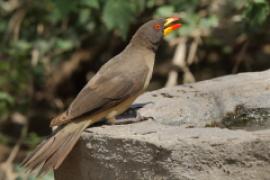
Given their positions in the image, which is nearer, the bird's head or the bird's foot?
the bird's foot

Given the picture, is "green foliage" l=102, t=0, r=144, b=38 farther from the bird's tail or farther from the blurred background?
the bird's tail

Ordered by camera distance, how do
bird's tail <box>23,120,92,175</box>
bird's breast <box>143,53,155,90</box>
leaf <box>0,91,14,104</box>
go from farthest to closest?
1. leaf <box>0,91,14,104</box>
2. bird's breast <box>143,53,155,90</box>
3. bird's tail <box>23,120,92,175</box>

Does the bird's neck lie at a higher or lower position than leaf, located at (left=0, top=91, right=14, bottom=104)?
higher

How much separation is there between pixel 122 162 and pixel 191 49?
414 cm

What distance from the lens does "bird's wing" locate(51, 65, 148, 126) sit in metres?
4.59

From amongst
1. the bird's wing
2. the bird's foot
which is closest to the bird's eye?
the bird's wing

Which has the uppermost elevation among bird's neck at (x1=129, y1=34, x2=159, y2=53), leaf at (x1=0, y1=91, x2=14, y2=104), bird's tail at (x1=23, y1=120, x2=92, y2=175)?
bird's neck at (x1=129, y1=34, x2=159, y2=53)

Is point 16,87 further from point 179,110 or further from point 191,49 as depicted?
point 179,110

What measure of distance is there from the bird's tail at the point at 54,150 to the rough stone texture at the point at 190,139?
2.8 inches

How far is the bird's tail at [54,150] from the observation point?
4.38m

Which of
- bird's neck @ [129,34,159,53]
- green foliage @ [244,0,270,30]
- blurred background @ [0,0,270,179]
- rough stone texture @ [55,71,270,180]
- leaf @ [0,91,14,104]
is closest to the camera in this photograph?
rough stone texture @ [55,71,270,180]

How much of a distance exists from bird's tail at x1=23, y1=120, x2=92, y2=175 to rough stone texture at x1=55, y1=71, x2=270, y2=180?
0.07m

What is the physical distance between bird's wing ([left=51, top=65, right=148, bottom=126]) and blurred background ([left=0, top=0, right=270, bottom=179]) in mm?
1869

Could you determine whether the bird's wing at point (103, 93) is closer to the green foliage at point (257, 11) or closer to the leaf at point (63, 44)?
the green foliage at point (257, 11)
